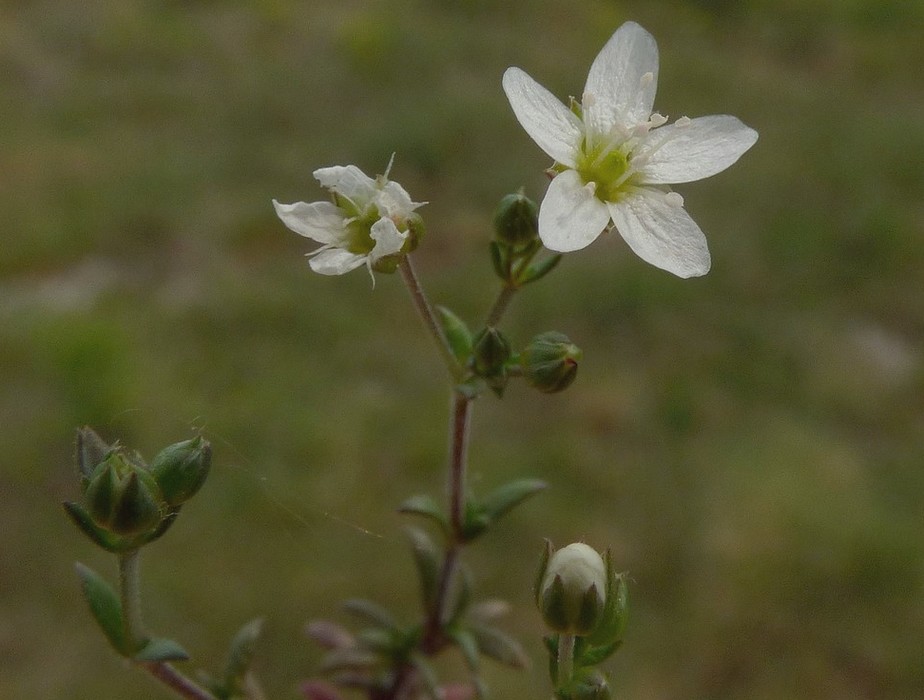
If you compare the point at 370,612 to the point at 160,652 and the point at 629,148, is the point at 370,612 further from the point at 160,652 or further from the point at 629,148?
the point at 629,148

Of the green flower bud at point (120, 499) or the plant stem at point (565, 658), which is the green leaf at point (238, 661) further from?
the plant stem at point (565, 658)

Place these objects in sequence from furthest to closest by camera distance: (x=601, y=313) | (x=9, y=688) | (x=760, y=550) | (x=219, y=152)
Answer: (x=219, y=152) < (x=601, y=313) < (x=760, y=550) < (x=9, y=688)

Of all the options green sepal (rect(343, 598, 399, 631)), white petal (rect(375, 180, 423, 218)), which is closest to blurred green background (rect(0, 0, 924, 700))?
green sepal (rect(343, 598, 399, 631))

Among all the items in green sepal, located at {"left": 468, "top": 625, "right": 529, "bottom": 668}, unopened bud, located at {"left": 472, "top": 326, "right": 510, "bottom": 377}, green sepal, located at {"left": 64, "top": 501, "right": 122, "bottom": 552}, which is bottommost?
green sepal, located at {"left": 468, "top": 625, "right": 529, "bottom": 668}

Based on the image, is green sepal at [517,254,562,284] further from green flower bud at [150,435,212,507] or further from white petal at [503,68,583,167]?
green flower bud at [150,435,212,507]

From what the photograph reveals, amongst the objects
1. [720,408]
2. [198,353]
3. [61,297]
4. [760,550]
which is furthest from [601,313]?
[61,297]

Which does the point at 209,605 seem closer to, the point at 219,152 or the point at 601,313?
the point at 601,313

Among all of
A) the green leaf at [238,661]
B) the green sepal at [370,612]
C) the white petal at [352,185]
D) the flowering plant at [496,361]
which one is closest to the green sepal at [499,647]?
the flowering plant at [496,361]
